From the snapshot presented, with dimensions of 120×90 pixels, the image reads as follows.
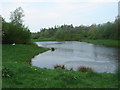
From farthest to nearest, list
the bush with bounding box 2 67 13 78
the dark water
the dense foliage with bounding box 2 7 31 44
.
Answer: the dense foliage with bounding box 2 7 31 44 < the dark water < the bush with bounding box 2 67 13 78

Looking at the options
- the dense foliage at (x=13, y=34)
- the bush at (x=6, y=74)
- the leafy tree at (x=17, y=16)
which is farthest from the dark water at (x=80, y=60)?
the leafy tree at (x=17, y=16)

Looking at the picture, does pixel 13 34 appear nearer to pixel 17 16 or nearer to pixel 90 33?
pixel 17 16

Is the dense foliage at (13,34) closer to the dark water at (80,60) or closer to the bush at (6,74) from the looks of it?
the dark water at (80,60)

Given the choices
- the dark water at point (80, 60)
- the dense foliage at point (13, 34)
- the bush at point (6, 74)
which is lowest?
the dark water at point (80, 60)

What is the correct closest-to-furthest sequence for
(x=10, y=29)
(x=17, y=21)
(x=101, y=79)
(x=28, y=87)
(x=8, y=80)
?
(x=28, y=87)
(x=8, y=80)
(x=101, y=79)
(x=10, y=29)
(x=17, y=21)

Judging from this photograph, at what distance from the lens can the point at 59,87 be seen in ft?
22.8

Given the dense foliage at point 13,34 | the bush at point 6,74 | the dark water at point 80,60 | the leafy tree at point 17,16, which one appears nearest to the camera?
the bush at point 6,74

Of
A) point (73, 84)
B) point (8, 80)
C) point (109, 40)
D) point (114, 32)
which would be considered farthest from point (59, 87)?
point (109, 40)

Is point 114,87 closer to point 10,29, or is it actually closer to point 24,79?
point 24,79

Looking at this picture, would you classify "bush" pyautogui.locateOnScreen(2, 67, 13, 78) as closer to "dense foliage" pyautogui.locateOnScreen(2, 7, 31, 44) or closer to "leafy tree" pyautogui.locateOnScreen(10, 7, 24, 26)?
"dense foliage" pyautogui.locateOnScreen(2, 7, 31, 44)

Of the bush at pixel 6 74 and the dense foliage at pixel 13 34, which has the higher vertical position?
the dense foliage at pixel 13 34

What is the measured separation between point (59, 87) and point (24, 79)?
1.67 m

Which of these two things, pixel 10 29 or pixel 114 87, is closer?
pixel 114 87

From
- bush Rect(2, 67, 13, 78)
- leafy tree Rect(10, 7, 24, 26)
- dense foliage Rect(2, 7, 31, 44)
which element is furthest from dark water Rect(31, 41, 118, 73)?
leafy tree Rect(10, 7, 24, 26)
